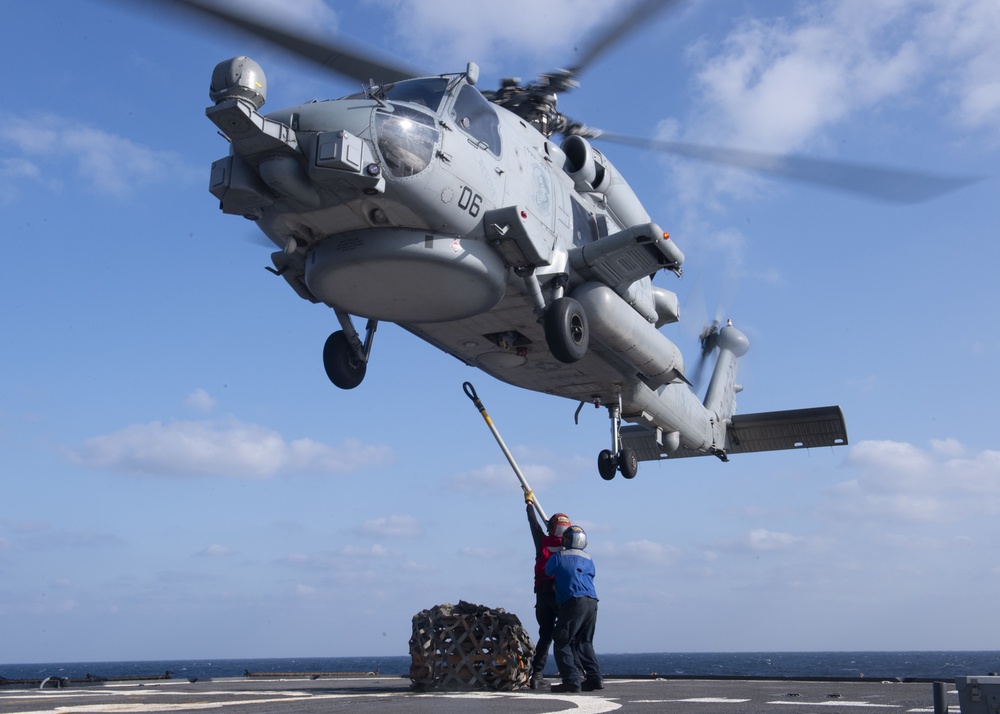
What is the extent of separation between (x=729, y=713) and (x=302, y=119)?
7.47m

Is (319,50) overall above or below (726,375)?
above

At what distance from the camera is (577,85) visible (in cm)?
1316

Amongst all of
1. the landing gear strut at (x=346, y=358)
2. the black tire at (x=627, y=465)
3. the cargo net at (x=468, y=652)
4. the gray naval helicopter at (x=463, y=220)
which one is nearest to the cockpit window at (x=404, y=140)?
the gray naval helicopter at (x=463, y=220)

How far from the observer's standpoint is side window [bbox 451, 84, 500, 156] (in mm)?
11148

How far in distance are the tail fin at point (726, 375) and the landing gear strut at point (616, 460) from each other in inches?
160

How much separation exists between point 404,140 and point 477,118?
1577mm

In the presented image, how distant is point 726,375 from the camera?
19594 millimetres

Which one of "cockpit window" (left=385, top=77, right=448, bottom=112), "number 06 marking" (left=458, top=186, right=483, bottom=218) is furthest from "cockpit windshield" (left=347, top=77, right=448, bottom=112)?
"number 06 marking" (left=458, top=186, right=483, bottom=218)

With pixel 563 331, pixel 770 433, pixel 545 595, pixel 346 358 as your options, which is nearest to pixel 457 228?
pixel 563 331

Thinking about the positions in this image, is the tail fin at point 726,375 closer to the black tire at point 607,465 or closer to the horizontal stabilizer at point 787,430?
the horizontal stabilizer at point 787,430

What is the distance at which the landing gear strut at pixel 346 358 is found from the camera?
13.6 m

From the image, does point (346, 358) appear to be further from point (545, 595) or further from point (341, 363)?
point (545, 595)

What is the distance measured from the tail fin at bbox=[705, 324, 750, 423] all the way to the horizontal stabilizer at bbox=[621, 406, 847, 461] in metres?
0.43

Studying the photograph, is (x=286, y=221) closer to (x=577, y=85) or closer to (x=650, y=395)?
(x=577, y=85)
